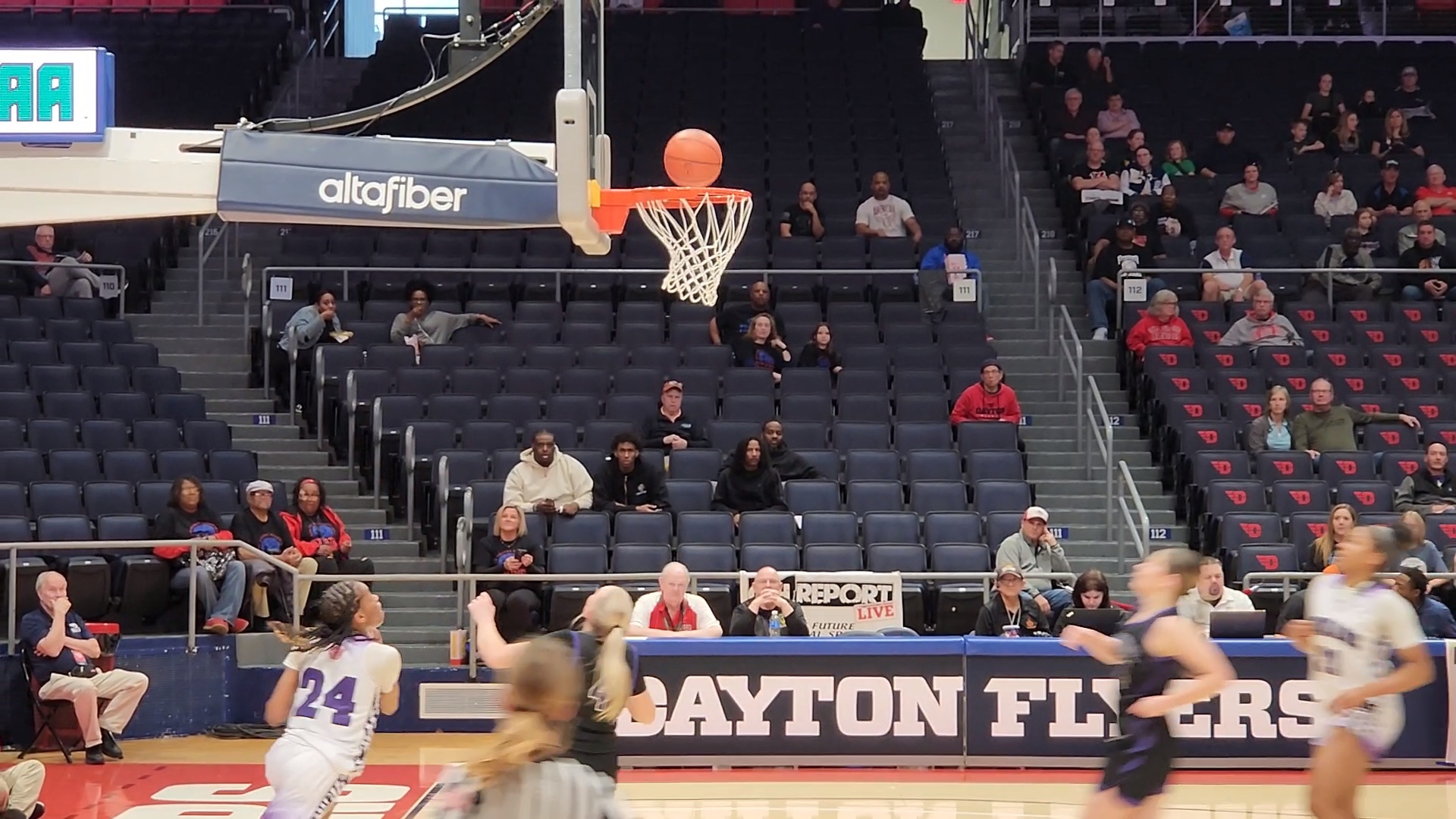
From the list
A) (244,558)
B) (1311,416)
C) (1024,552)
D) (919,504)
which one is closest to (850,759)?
(1024,552)

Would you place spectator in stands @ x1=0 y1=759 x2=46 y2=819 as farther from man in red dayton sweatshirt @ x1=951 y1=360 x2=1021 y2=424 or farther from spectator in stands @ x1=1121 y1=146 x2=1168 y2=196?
spectator in stands @ x1=1121 y1=146 x2=1168 y2=196

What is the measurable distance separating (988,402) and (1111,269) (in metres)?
2.92

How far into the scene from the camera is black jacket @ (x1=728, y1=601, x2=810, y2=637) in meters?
12.4

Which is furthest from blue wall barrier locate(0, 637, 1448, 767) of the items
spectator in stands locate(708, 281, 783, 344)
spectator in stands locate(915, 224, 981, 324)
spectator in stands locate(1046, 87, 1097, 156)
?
spectator in stands locate(1046, 87, 1097, 156)

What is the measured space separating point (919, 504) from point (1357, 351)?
5128 mm

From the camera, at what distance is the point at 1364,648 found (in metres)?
8.12

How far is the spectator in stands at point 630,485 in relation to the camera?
49.9 ft

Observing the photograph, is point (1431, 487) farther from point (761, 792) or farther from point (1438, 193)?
point (761, 792)

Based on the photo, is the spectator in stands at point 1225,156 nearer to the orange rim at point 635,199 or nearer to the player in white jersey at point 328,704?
the orange rim at point 635,199

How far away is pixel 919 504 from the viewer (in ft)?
50.8

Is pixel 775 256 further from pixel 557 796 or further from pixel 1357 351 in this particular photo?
pixel 557 796

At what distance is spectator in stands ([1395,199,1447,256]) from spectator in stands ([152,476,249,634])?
12093mm

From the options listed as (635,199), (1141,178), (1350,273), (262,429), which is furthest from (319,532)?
(1350,273)

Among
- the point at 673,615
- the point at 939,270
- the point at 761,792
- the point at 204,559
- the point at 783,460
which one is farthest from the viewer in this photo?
the point at 939,270
